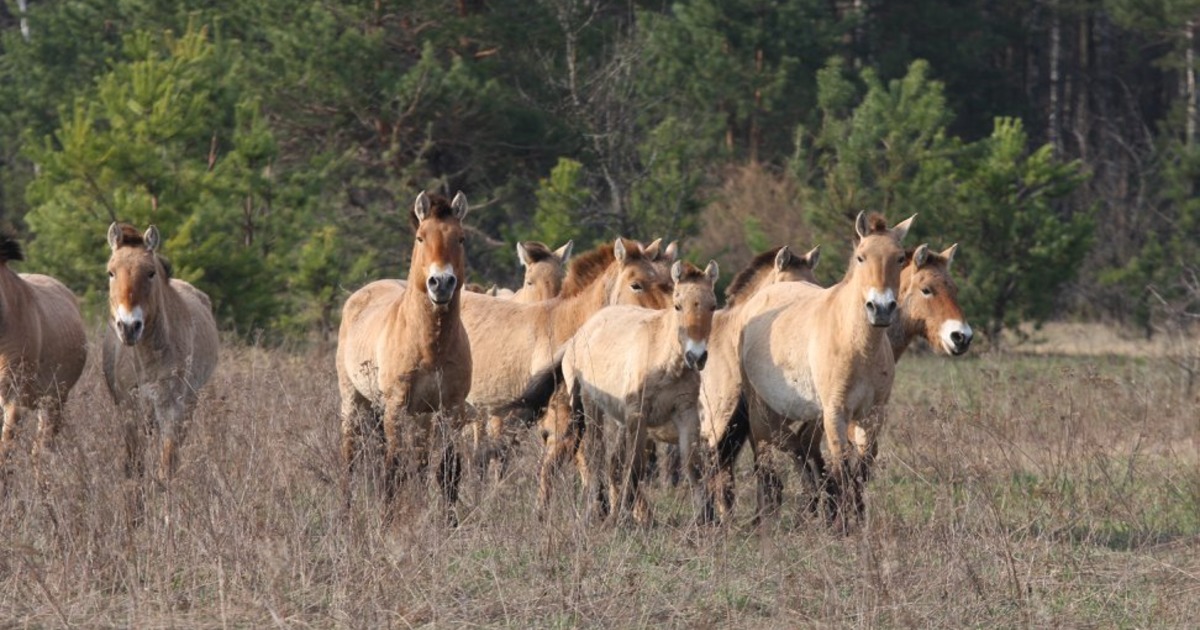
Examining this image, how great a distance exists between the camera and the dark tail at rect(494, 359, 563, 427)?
11.5 metres

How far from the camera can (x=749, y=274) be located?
13.7 metres

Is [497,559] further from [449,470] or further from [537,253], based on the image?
[537,253]

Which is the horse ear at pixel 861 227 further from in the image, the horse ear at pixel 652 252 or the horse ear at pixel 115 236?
the horse ear at pixel 115 236

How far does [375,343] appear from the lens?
10875 millimetres

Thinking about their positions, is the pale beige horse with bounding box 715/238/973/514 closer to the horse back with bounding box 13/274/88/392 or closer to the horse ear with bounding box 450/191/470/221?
the horse ear with bounding box 450/191/470/221

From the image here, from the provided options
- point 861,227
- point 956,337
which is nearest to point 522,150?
point 956,337

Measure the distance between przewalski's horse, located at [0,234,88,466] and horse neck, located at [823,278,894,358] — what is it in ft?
15.4

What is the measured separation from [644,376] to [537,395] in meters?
1.06

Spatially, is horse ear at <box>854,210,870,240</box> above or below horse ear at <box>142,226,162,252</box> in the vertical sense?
below

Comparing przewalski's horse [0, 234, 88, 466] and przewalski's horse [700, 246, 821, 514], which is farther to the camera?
przewalski's horse [700, 246, 821, 514]

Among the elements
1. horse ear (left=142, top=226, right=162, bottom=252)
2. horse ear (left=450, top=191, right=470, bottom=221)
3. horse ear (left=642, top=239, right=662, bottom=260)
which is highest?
horse ear (left=450, top=191, right=470, bottom=221)

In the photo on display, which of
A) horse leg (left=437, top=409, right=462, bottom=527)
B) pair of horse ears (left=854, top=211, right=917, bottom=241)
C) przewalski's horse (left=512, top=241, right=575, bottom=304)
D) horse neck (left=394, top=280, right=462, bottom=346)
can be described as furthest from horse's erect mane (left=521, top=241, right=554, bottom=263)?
horse leg (left=437, top=409, right=462, bottom=527)

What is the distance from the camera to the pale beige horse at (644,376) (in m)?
10.4

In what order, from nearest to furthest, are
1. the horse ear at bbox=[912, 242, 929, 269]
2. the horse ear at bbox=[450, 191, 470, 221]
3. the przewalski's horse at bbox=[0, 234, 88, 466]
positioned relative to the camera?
the horse ear at bbox=[450, 191, 470, 221] < the przewalski's horse at bbox=[0, 234, 88, 466] < the horse ear at bbox=[912, 242, 929, 269]
